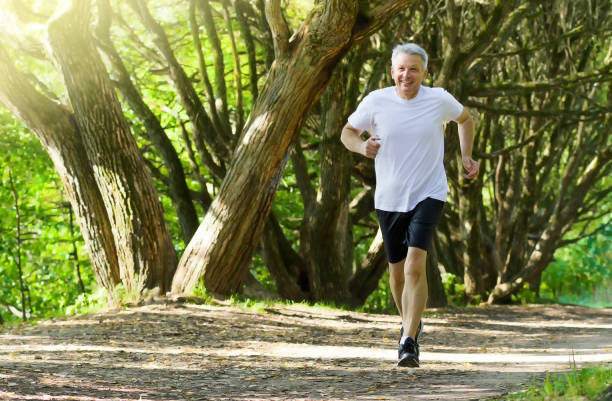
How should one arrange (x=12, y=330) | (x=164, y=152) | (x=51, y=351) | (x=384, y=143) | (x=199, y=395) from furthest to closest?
(x=164, y=152), (x=12, y=330), (x=51, y=351), (x=384, y=143), (x=199, y=395)

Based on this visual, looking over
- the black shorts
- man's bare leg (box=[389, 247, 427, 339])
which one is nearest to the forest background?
the black shorts

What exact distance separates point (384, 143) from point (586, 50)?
10.9 meters

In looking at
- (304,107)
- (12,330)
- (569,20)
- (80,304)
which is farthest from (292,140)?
(569,20)

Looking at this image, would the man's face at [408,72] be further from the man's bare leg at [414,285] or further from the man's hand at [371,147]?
the man's bare leg at [414,285]

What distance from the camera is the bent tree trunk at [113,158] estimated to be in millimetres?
9547

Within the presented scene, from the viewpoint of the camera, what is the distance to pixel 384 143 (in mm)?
5879

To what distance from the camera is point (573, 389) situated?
13.6ft

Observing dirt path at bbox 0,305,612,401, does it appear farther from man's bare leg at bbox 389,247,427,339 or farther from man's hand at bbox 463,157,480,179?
man's hand at bbox 463,157,480,179

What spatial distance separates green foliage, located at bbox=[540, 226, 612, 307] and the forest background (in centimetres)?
713

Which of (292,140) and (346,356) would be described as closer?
(346,356)

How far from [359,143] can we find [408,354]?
141 centimetres

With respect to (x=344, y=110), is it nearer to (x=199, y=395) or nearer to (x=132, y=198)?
(x=132, y=198)

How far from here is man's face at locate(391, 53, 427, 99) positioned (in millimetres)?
5844

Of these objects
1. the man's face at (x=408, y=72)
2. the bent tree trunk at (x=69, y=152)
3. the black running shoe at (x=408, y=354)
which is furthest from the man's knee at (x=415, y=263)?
the bent tree trunk at (x=69, y=152)
